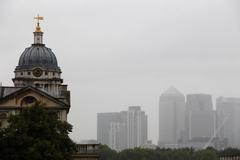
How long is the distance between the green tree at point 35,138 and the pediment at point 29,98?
17250mm

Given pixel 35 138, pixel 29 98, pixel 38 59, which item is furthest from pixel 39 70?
pixel 35 138

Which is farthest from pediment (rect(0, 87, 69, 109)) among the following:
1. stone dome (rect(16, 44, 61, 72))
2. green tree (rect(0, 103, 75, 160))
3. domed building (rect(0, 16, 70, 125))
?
stone dome (rect(16, 44, 61, 72))

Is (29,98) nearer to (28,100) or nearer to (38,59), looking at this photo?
(28,100)

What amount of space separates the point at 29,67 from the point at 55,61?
3.60m

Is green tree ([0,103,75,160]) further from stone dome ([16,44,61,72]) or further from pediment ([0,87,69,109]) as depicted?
stone dome ([16,44,61,72])

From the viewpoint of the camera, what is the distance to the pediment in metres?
99.9

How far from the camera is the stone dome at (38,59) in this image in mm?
123938

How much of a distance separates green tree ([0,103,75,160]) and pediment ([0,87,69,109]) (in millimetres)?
17250

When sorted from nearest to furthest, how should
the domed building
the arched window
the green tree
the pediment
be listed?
the green tree → the pediment → the arched window → the domed building

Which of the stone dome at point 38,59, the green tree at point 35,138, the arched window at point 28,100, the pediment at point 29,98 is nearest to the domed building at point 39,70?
the stone dome at point 38,59

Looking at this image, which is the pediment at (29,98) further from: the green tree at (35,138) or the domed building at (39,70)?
the green tree at (35,138)

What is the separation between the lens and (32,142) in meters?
78.9

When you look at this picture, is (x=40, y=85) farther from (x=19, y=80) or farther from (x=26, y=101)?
(x=26, y=101)

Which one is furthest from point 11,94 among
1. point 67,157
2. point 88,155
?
→ point 67,157
